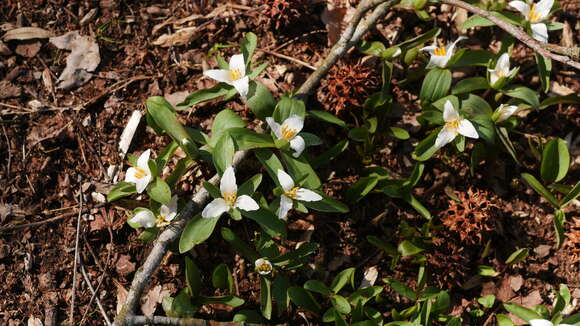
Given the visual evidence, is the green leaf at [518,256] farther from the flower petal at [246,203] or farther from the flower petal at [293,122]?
the flower petal at [246,203]

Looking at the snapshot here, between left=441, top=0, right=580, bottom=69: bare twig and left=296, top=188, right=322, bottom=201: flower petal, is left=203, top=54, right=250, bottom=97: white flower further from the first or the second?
left=441, top=0, right=580, bottom=69: bare twig

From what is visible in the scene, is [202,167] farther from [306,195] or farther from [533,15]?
[533,15]

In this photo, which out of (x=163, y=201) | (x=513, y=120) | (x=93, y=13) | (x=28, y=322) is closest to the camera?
(x=163, y=201)

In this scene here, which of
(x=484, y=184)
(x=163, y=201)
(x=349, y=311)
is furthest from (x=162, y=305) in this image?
(x=484, y=184)

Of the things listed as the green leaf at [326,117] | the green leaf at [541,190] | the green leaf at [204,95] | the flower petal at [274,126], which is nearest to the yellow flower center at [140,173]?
the green leaf at [204,95]

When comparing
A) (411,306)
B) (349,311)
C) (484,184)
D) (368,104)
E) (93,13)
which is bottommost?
(411,306)

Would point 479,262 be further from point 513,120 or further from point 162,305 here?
point 162,305

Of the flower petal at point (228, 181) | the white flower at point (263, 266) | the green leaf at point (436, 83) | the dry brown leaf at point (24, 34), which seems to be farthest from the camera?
the dry brown leaf at point (24, 34)
